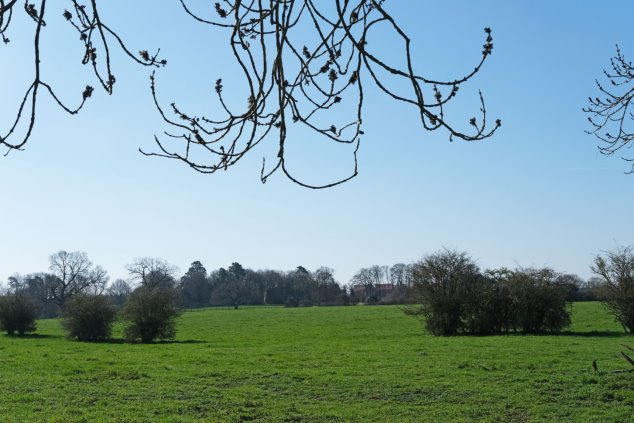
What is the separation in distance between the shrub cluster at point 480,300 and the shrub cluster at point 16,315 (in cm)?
2362

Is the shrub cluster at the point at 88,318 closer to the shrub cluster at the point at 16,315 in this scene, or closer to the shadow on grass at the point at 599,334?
the shrub cluster at the point at 16,315

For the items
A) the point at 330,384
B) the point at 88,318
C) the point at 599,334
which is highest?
the point at 88,318

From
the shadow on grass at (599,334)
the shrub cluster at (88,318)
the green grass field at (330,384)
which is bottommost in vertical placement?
the green grass field at (330,384)

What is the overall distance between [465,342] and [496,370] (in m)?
8.01

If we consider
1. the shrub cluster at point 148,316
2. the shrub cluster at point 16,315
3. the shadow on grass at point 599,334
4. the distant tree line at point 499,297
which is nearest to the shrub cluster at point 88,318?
the shrub cluster at point 148,316

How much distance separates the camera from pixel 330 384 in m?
13.5

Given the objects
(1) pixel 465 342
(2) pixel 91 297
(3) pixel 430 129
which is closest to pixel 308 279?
(2) pixel 91 297

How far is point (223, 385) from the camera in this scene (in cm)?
1364

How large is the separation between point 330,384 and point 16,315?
29677 mm

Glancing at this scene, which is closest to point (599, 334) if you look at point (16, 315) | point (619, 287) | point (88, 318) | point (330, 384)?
point (619, 287)

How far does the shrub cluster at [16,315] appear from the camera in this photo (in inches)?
1439

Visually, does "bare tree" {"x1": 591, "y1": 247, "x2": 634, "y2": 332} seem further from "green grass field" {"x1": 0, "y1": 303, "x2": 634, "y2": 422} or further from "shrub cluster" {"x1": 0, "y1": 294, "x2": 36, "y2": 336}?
"shrub cluster" {"x1": 0, "y1": 294, "x2": 36, "y2": 336}

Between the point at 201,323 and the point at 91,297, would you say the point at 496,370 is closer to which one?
the point at 91,297

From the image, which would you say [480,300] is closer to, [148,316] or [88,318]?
[148,316]
